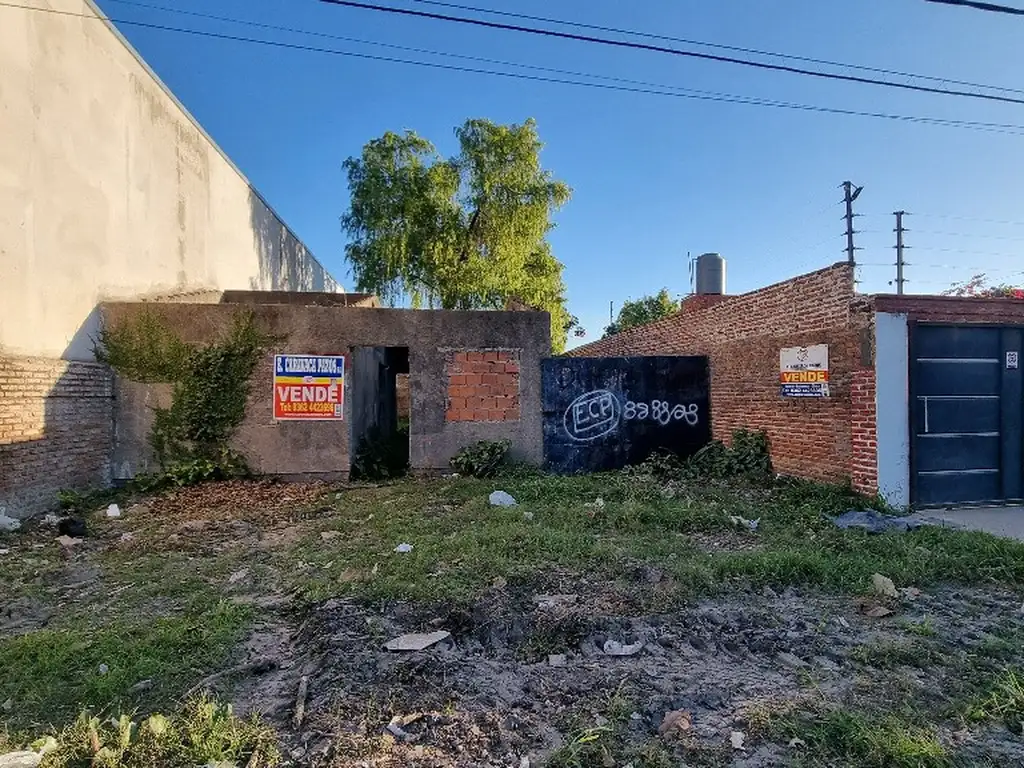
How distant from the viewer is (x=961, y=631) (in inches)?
142

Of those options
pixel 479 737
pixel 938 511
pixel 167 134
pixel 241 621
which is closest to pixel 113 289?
pixel 167 134

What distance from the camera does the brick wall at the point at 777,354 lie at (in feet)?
23.0

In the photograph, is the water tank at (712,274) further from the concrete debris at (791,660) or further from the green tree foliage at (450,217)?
the concrete debris at (791,660)

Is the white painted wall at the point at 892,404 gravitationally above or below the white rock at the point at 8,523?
above

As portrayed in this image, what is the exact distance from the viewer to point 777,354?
816 centimetres

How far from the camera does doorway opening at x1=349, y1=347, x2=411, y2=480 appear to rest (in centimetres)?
931

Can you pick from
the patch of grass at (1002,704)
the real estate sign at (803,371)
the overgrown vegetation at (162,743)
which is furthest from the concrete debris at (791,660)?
the real estate sign at (803,371)

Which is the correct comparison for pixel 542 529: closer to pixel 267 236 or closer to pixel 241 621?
pixel 241 621

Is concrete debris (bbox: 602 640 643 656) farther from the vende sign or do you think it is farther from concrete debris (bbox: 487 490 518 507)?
the vende sign

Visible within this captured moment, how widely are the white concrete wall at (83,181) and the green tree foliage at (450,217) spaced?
1093 centimetres

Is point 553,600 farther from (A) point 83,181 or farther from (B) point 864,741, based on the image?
(A) point 83,181

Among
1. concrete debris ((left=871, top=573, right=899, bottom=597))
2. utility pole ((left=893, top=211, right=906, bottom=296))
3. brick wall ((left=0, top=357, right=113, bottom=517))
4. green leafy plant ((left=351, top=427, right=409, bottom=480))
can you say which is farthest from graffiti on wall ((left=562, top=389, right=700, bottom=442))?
utility pole ((left=893, top=211, right=906, bottom=296))

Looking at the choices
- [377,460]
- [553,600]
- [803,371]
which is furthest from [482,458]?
[553,600]

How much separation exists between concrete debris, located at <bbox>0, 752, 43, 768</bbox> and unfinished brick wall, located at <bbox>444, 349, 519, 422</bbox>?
6.87 metres
